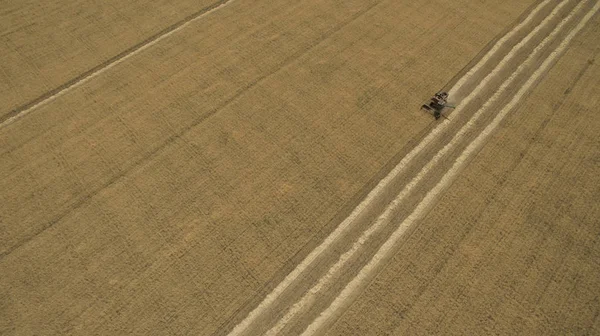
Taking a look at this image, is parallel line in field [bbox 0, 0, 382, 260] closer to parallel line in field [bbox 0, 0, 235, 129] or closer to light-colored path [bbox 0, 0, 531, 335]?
light-colored path [bbox 0, 0, 531, 335]

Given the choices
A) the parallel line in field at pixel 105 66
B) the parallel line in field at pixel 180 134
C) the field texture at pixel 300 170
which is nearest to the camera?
the field texture at pixel 300 170

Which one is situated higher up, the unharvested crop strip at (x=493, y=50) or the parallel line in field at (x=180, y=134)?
the parallel line in field at (x=180, y=134)

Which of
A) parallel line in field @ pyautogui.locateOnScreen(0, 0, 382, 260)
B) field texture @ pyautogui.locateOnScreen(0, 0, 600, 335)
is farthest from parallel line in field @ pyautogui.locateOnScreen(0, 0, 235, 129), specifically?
parallel line in field @ pyautogui.locateOnScreen(0, 0, 382, 260)

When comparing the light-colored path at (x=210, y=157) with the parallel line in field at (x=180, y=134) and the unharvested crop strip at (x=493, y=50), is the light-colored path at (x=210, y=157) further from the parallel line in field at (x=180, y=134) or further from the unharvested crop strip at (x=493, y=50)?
the unharvested crop strip at (x=493, y=50)

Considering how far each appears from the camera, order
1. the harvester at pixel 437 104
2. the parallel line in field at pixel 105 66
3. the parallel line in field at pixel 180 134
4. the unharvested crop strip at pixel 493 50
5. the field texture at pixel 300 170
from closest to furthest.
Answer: the field texture at pixel 300 170
the parallel line in field at pixel 180 134
the harvester at pixel 437 104
the parallel line in field at pixel 105 66
the unharvested crop strip at pixel 493 50

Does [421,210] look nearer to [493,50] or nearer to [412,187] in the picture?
[412,187]

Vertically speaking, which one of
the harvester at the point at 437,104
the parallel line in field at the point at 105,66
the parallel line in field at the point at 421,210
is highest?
the parallel line in field at the point at 105,66

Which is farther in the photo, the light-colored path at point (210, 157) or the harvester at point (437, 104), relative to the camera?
the harvester at point (437, 104)

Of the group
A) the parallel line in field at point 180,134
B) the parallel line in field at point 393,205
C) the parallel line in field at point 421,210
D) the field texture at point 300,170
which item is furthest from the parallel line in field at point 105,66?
the parallel line in field at point 421,210
